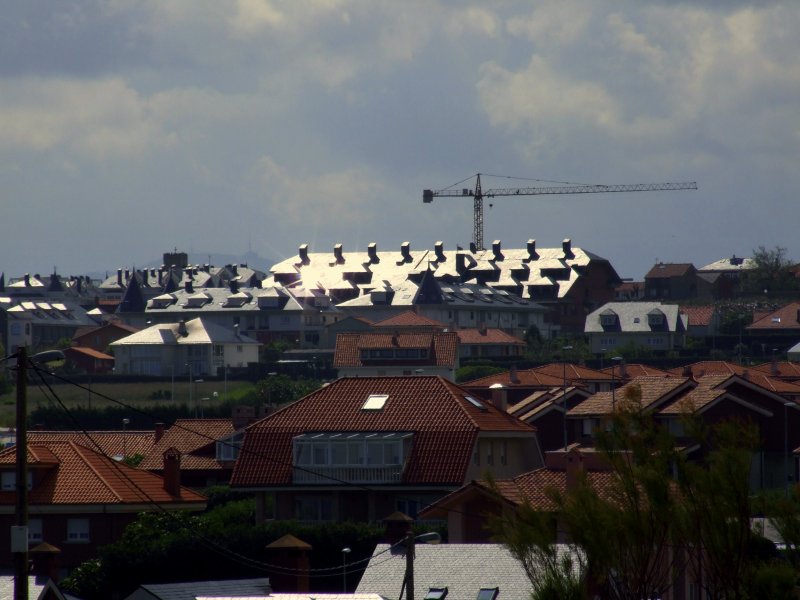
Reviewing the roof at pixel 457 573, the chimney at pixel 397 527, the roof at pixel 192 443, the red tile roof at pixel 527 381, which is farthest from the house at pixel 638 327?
the roof at pixel 457 573

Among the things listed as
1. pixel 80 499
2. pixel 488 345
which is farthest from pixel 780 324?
pixel 80 499

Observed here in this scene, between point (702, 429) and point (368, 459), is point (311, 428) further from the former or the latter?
point (702, 429)

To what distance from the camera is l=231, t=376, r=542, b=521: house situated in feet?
181

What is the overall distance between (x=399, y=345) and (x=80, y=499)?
5833 centimetres

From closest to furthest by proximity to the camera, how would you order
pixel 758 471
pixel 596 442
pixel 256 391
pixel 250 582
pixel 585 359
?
1. pixel 596 442
2. pixel 250 582
3. pixel 758 471
4. pixel 256 391
5. pixel 585 359

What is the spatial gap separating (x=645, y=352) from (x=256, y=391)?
1282 inches

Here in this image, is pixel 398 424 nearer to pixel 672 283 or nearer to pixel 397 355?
pixel 397 355

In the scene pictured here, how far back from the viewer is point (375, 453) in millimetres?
56031

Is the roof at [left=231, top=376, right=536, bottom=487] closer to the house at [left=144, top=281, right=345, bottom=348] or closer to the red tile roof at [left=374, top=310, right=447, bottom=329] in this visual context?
the red tile roof at [left=374, top=310, right=447, bottom=329]

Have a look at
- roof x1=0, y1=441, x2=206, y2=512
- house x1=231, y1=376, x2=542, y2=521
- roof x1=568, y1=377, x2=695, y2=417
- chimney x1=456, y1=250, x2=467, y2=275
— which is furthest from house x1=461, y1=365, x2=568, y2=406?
chimney x1=456, y1=250, x2=467, y2=275

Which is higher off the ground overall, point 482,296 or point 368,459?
point 482,296

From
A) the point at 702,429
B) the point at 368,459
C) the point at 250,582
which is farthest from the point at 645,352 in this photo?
the point at 702,429

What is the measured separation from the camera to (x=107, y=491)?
181ft

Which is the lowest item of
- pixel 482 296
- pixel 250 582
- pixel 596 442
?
pixel 250 582
